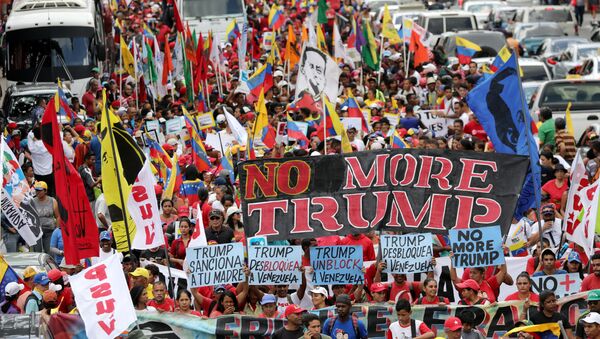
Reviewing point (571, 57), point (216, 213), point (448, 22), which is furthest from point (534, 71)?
point (216, 213)

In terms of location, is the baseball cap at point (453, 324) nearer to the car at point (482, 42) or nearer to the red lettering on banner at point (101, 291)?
the red lettering on banner at point (101, 291)

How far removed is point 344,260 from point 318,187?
36.7 inches

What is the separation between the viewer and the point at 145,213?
563 inches

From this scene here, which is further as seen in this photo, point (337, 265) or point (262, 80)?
point (262, 80)

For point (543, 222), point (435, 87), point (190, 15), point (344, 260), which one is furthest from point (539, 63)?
point (344, 260)

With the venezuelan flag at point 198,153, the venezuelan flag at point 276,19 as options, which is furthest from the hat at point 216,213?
the venezuelan flag at point 276,19

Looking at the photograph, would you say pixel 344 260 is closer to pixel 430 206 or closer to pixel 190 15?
pixel 430 206

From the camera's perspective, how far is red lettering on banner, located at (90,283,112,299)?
12055mm

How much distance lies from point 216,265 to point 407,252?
161 centimetres

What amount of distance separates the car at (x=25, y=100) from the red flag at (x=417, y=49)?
587cm

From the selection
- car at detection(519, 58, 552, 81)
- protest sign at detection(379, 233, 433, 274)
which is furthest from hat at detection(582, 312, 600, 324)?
car at detection(519, 58, 552, 81)

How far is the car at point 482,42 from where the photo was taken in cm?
3288

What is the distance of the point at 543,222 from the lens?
49.7ft

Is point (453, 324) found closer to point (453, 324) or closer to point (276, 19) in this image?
point (453, 324)
